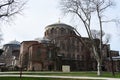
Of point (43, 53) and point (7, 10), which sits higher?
point (7, 10)

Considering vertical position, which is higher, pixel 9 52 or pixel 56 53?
pixel 9 52

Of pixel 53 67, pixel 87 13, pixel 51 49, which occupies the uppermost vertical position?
pixel 87 13

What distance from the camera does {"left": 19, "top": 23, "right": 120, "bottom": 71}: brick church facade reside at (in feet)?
228

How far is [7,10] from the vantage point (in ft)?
90.4

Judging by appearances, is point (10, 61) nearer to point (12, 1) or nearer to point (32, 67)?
point (32, 67)

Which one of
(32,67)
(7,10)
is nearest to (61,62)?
(32,67)

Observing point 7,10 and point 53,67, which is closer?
point 7,10

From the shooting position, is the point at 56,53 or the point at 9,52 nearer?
the point at 56,53

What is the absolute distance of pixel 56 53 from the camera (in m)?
74.3

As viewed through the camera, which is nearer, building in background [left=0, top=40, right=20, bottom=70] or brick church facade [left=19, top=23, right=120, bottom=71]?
brick church facade [left=19, top=23, right=120, bottom=71]

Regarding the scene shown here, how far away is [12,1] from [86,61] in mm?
60272

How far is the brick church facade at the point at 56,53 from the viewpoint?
6956 cm

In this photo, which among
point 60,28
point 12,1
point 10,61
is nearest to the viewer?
point 12,1

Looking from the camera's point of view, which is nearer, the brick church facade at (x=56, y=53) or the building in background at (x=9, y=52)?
the brick church facade at (x=56, y=53)
